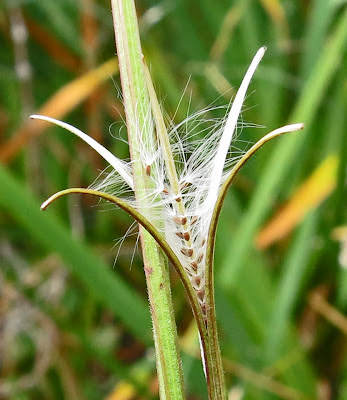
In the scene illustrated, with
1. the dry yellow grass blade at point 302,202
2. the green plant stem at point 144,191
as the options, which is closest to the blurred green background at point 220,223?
the dry yellow grass blade at point 302,202

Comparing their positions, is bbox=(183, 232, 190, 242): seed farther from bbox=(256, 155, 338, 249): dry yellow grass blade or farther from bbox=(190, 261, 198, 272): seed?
bbox=(256, 155, 338, 249): dry yellow grass blade

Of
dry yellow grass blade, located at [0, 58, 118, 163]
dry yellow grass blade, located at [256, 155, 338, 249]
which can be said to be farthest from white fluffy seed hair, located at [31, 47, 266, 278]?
dry yellow grass blade, located at [0, 58, 118, 163]

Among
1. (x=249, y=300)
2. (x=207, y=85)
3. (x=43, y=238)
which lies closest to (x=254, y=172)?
(x=207, y=85)

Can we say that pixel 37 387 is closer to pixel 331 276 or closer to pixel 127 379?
pixel 127 379

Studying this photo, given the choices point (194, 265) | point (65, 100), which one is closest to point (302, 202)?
point (65, 100)

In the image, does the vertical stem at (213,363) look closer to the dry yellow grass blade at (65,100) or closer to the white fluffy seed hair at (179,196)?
the white fluffy seed hair at (179,196)

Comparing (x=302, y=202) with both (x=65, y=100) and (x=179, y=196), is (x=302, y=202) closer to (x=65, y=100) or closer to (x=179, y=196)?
(x=65, y=100)

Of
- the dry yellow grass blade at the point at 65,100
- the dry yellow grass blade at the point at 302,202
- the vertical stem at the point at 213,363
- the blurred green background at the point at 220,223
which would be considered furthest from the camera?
the dry yellow grass blade at the point at 65,100
